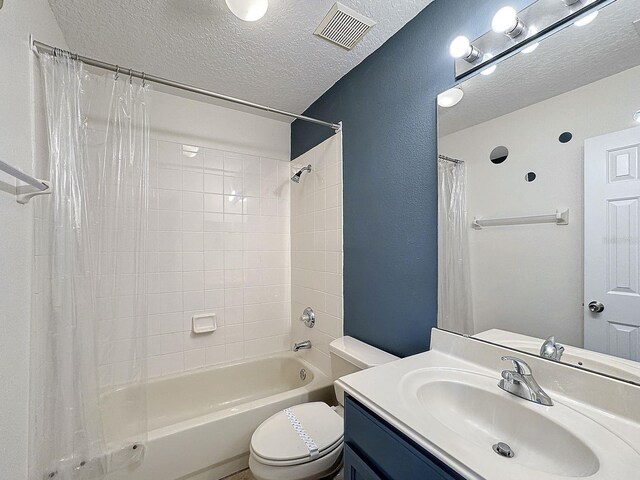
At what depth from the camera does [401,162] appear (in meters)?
1.40

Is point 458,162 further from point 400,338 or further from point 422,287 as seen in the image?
point 400,338

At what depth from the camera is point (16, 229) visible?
3.16ft

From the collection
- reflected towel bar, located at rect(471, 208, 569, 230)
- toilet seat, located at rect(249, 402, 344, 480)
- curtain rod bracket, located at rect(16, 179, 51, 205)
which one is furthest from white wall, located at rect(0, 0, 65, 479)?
reflected towel bar, located at rect(471, 208, 569, 230)

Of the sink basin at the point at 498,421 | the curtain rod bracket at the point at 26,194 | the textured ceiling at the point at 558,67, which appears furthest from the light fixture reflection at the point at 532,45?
the curtain rod bracket at the point at 26,194

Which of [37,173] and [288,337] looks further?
[288,337]

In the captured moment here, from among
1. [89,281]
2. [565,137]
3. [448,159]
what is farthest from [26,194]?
[565,137]

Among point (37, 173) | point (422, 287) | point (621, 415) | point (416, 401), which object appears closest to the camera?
point (621, 415)

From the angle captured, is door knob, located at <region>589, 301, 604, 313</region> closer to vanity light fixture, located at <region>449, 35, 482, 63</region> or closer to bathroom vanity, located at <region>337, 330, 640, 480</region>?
bathroom vanity, located at <region>337, 330, 640, 480</region>

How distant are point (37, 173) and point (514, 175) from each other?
6.14ft

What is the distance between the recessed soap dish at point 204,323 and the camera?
2033 mm

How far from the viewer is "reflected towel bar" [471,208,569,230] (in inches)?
34.5

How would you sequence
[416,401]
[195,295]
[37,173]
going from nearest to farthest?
[416,401] → [37,173] → [195,295]

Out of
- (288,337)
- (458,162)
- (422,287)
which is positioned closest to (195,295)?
(288,337)

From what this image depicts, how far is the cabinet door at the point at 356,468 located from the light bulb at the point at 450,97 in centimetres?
137
